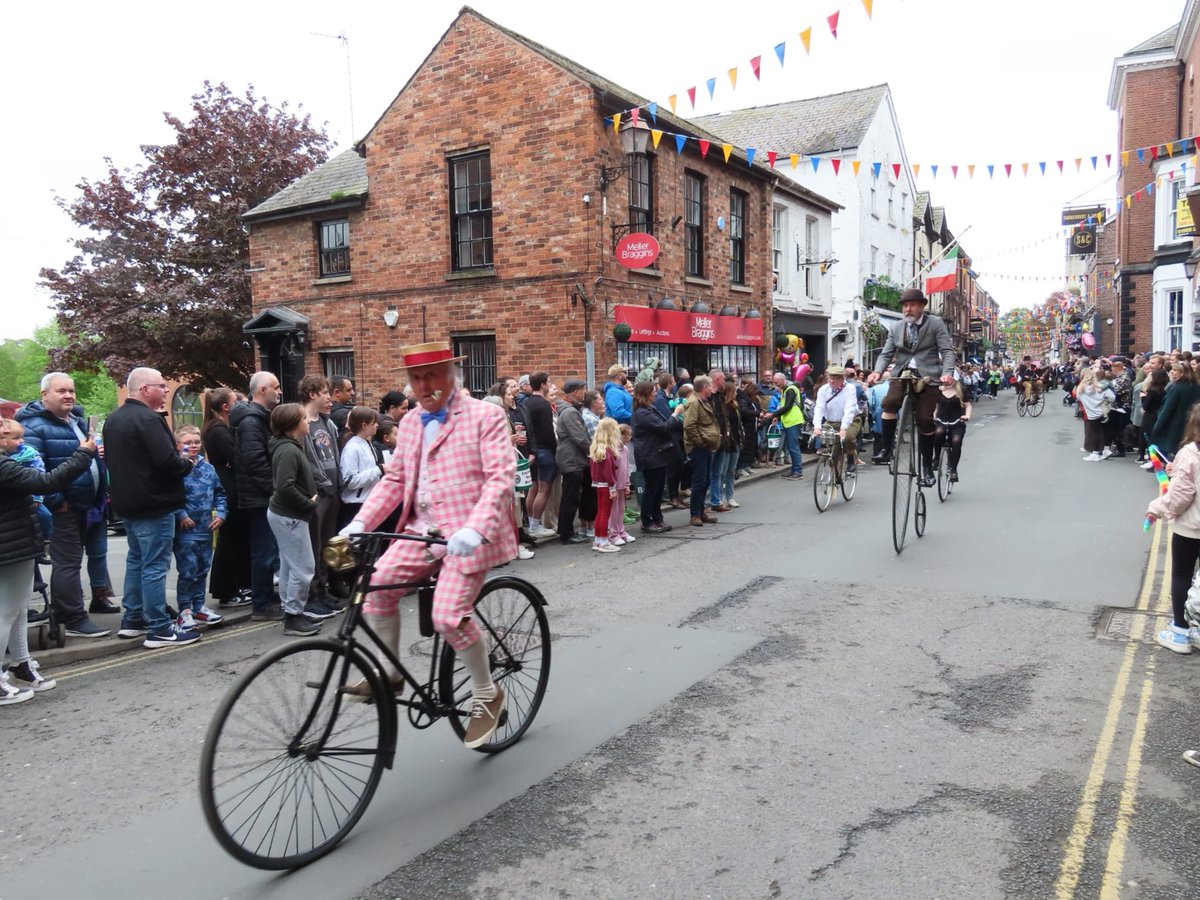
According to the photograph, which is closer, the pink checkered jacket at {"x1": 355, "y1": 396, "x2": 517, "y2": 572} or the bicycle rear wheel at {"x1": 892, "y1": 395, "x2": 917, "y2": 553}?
the pink checkered jacket at {"x1": 355, "y1": 396, "x2": 517, "y2": 572}

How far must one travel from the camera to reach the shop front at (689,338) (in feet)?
53.8

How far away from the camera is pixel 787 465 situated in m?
17.4

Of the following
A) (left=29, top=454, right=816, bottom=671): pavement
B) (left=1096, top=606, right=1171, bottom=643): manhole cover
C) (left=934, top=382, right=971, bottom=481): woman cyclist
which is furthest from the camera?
(left=934, top=382, right=971, bottom=481): woman cyclist

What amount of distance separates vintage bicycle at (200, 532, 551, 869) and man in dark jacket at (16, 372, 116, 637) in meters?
3.86

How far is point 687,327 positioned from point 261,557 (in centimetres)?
1209

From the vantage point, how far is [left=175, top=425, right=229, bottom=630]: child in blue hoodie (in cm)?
686

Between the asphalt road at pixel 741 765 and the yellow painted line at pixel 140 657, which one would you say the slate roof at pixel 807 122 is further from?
the yellow painted line at pixel 140 657

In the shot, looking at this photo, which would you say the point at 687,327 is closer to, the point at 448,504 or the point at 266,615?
the point at 266,615

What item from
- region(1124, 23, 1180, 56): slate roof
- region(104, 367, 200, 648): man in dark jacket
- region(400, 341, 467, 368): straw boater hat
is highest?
region(1124, 23, 1180, 56): slate roof

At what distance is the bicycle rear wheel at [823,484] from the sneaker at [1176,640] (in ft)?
19.0

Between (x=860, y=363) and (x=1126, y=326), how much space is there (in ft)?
45.1

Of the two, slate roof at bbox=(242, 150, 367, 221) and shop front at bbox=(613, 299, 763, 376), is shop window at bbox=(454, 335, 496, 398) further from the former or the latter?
slate roof at bbox=(242, 150, 367, 221)

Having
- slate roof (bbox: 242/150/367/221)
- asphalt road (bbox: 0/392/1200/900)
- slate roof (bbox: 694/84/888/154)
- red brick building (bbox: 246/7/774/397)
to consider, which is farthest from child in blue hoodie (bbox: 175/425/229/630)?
slate roof (bbox: 694/84/888/154)

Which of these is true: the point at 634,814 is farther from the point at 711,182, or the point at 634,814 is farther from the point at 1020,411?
the point at 1020,411
